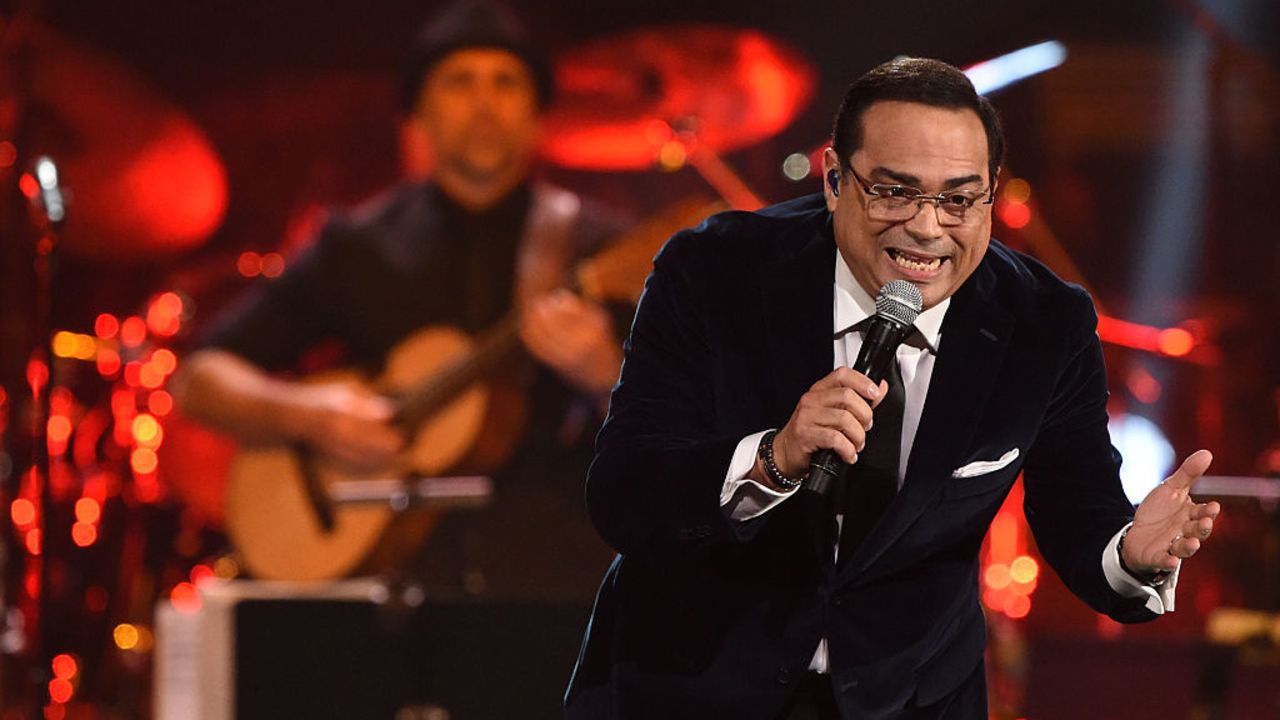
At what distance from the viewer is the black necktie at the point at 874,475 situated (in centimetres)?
180

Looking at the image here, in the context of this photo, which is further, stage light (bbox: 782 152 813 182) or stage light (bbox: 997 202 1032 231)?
stage light (bbox: 997 202 1032 231)

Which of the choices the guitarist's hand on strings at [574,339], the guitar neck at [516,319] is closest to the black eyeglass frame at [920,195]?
the guitar neck at [516,319]

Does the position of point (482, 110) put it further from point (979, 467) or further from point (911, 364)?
point (979, 467)

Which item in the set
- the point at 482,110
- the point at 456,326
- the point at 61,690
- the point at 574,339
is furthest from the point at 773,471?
the point at 61,690

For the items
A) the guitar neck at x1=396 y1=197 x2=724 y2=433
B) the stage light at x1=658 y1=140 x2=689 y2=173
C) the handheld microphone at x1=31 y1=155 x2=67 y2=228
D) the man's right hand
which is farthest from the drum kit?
the man's right hand

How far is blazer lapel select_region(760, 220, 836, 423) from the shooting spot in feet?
5.87

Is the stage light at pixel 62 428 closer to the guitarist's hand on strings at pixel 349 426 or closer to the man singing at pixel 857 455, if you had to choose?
the guitarist's hand on strings at pixel 349 426

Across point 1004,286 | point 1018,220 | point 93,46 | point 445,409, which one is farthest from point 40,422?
point 1018,220

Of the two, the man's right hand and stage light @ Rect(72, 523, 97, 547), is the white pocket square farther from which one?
stage light @ Rect(72, 523, 97, 547)

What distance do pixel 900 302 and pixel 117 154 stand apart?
4.34m

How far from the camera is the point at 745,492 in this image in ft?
5.40

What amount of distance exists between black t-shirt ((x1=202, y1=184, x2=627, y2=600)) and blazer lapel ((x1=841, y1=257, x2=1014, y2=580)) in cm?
315

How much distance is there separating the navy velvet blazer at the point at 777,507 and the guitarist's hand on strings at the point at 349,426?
10.8 ft

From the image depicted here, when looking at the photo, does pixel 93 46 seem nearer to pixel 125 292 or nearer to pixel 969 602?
pixel 125 292
